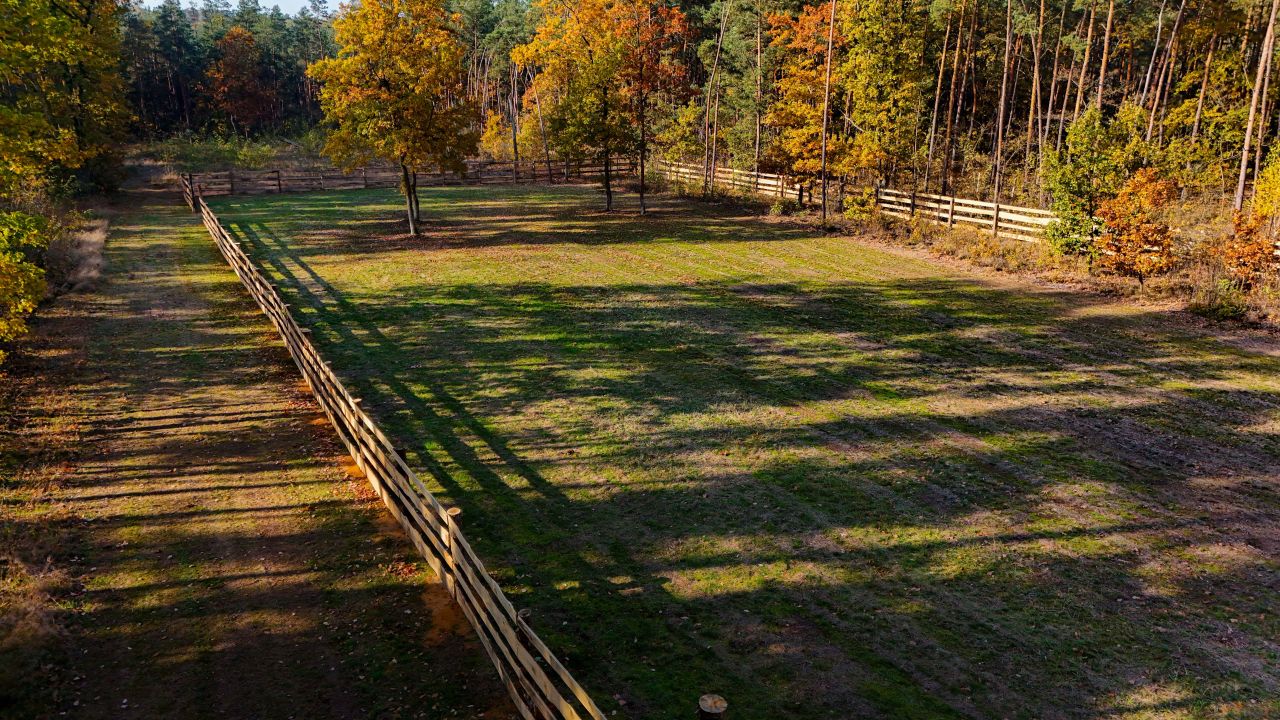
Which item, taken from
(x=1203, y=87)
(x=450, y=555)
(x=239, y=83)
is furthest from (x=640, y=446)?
(x=239, y=83)

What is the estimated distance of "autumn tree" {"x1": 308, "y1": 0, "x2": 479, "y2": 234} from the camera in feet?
96.6

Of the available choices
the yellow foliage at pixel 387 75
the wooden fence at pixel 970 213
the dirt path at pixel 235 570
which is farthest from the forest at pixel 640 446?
the wooden fence at pixel 970 213

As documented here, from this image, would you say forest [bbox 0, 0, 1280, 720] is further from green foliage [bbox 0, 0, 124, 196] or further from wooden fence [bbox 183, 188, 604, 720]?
green foliage [bbox 0, 0, 124, 196]

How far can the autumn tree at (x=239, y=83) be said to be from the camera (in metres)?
82.0

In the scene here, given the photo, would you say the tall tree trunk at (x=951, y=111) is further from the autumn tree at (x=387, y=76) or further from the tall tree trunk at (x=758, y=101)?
the autumn tree at (x=387, y=76)

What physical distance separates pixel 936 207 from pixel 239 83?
3125 inches

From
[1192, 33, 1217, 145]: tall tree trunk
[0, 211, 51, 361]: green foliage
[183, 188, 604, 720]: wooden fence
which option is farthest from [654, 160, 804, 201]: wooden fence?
[0, 211, 51, 361]: green foliage

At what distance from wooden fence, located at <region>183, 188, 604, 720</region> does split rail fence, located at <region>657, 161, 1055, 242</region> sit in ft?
79.3

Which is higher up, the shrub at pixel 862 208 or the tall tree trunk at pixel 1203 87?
the tall tree trunk at pixel 1203 87

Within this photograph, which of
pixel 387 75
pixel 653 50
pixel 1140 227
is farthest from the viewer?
pixel 653 50

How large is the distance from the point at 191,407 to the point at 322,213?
2969cm

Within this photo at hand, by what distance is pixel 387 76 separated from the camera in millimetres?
29938

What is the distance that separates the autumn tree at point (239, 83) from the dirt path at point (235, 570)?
256 feet

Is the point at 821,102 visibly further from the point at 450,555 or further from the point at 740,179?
the point at 450,555
